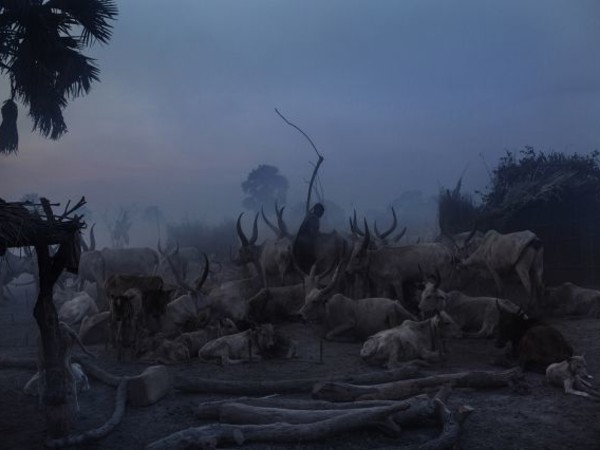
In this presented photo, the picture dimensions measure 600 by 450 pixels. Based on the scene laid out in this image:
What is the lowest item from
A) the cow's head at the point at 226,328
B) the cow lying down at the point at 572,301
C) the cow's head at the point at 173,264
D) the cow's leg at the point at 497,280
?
the cow's head at the point at 226,328

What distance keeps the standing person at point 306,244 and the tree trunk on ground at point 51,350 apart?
31.2ft

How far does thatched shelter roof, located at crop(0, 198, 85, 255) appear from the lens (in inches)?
245

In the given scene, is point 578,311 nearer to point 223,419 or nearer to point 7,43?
point 223,419

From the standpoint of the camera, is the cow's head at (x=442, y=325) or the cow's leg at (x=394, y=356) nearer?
the cow's leg at (x=394, y=356)

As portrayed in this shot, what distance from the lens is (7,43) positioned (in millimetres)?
11867

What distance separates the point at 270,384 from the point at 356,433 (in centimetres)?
187

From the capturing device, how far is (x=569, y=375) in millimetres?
8109

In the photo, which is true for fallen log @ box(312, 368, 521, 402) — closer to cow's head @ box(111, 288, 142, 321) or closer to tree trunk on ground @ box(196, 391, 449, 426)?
tree trunk on ground @ box(196, 391, 449, 426)

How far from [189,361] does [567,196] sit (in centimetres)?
1217

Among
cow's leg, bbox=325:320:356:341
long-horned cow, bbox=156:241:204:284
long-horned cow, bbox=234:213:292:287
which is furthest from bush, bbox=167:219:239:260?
cow's leg, bbox=325:320:356:341

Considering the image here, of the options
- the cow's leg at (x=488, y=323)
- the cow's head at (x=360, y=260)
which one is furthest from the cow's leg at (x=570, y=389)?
the cow's head at (x=360, y=260)

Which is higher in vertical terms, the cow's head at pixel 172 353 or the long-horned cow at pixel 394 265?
the long-horned cow at pixel 394 265

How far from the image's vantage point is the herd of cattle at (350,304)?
393 inches

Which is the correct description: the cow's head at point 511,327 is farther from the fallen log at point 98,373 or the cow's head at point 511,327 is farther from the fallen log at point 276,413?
the fallen log at point 98,373
